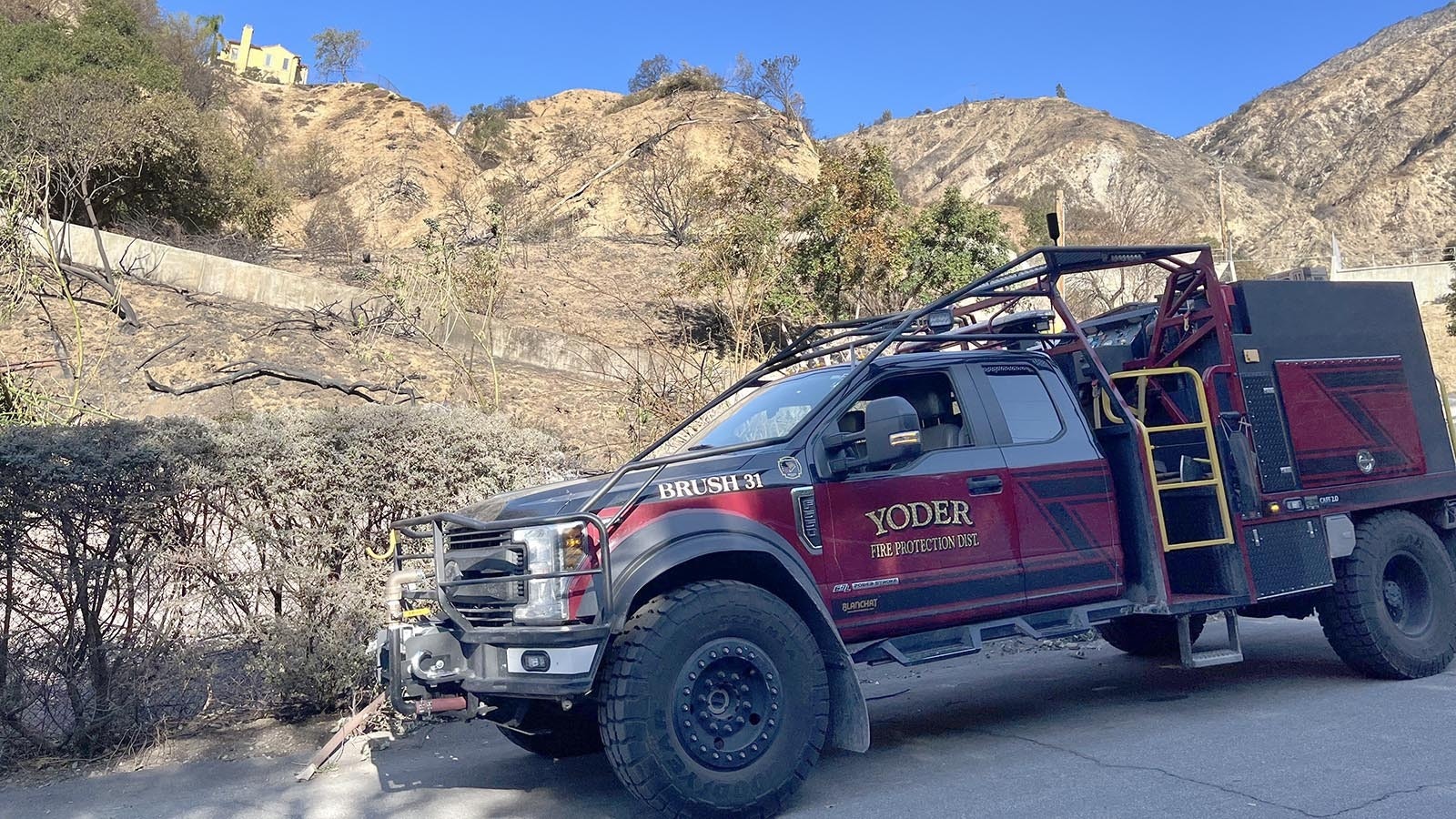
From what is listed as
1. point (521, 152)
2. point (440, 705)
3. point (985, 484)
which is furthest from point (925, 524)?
point (521, 152)

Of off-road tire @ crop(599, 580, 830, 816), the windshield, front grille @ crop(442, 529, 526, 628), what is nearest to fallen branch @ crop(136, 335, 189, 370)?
the windshield

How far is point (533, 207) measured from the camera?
3734cm

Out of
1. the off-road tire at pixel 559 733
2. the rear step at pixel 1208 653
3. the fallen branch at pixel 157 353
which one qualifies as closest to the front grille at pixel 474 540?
the off-road tire at pixel 559 733

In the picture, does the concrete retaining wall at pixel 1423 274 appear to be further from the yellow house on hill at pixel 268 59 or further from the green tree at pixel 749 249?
the yellow house on hill at pixel 268 59

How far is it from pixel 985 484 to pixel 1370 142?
82046 mm

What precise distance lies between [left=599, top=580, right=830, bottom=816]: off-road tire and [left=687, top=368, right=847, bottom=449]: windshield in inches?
45.9

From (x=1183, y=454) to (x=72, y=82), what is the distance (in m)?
25.2

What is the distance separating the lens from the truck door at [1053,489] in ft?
20.5

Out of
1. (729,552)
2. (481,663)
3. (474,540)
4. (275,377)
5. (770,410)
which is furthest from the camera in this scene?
(275,377)

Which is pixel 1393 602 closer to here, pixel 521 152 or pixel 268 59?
pixel 521 152

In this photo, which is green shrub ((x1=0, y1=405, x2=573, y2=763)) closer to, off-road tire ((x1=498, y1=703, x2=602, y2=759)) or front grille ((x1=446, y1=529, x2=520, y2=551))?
off-road tire ((x1=498, y1=703, x2=602, y2=759))

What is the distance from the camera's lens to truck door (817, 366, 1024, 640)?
222 inches

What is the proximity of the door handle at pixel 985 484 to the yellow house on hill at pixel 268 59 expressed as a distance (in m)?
72.6

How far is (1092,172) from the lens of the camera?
63500 millimetres
